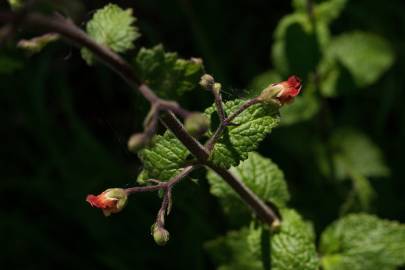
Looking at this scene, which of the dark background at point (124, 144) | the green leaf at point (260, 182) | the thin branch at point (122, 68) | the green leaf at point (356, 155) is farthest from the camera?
the green leaf at point (356, 155)

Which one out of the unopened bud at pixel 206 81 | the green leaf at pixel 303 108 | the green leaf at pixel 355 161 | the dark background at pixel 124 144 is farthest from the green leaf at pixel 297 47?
the unopened bud at pixel 206 81

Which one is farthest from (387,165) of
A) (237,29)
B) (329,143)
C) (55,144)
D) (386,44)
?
(55,144)

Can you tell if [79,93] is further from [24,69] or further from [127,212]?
[127,212]

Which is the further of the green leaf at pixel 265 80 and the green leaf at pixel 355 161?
the green leaf at pixel 265 80

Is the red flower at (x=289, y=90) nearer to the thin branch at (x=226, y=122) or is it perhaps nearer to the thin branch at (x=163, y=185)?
the thin branch at (x=226, y=122)

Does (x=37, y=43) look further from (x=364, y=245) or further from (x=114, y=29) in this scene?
(x=364, y=245)
